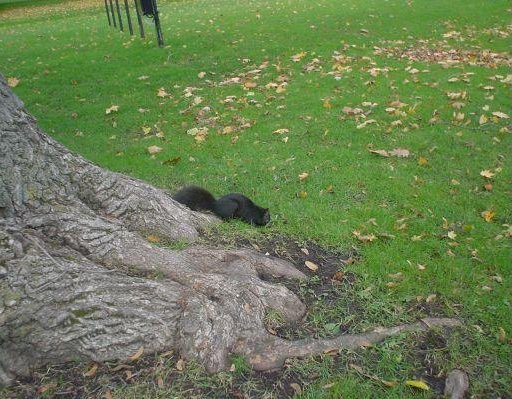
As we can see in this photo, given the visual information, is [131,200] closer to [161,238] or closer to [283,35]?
[161,238]

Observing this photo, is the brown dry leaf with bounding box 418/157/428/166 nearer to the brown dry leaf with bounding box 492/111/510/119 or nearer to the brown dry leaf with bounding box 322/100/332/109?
the brown dry leaf with bounding box 492/111/510/119

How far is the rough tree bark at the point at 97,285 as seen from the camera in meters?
2.64

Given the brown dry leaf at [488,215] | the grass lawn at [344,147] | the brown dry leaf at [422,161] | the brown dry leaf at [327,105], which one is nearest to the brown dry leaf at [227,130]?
the grass lawn at [344,147]

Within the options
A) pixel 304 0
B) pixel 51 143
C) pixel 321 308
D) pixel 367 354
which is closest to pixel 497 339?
pixel 367 354

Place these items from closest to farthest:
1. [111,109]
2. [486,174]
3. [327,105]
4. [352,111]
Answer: [486,174] → [352,111] → [327,105] → [111,109]

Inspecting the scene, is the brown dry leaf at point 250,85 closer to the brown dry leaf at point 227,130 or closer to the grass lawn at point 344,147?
the grass lawn at point 344,147

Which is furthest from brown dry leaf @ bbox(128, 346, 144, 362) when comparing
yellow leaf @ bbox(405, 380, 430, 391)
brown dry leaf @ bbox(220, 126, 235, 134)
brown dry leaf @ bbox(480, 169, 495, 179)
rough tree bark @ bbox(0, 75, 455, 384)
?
brown dry leaf @ bbox(220, 126, 235, 134)

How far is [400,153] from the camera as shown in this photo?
5902mm

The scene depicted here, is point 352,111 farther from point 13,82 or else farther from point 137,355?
point 13,82

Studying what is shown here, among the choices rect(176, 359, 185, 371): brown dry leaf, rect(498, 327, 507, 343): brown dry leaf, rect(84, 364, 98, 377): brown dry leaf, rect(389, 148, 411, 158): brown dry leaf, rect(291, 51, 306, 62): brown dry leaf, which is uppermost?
rect(84, 364, 98, 377): brown dry leaf

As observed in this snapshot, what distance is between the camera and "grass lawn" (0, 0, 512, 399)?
3.00m

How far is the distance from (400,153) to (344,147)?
68 centimetres

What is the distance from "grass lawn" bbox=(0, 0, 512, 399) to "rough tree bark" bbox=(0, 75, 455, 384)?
133mm

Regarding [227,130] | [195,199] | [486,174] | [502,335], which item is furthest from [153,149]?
[502,335]
